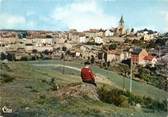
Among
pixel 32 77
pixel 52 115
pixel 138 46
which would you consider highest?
pixel 138 46

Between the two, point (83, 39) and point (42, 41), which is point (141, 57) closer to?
point (83, 39)

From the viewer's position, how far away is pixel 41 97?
4.57 metres

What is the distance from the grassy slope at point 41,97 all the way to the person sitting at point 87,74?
67mm

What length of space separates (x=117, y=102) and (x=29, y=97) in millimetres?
921

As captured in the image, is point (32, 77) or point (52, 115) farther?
point (32, 77)

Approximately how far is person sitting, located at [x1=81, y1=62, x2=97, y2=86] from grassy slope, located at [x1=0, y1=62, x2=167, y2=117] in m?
0.07

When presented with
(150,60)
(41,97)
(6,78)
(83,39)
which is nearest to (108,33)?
(83,39)

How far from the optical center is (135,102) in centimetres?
464

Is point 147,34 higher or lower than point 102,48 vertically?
higher

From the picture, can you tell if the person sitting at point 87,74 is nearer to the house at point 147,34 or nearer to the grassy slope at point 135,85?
the grassy slope at point 135,85

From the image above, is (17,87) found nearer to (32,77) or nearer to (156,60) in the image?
(32,77)

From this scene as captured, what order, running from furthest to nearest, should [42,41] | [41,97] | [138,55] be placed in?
[42,41] < [138,55] < [41,97]

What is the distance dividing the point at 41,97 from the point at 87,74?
0.53 m

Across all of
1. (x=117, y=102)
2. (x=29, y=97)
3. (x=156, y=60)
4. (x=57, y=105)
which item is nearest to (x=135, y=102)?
(x=117, y=102)
